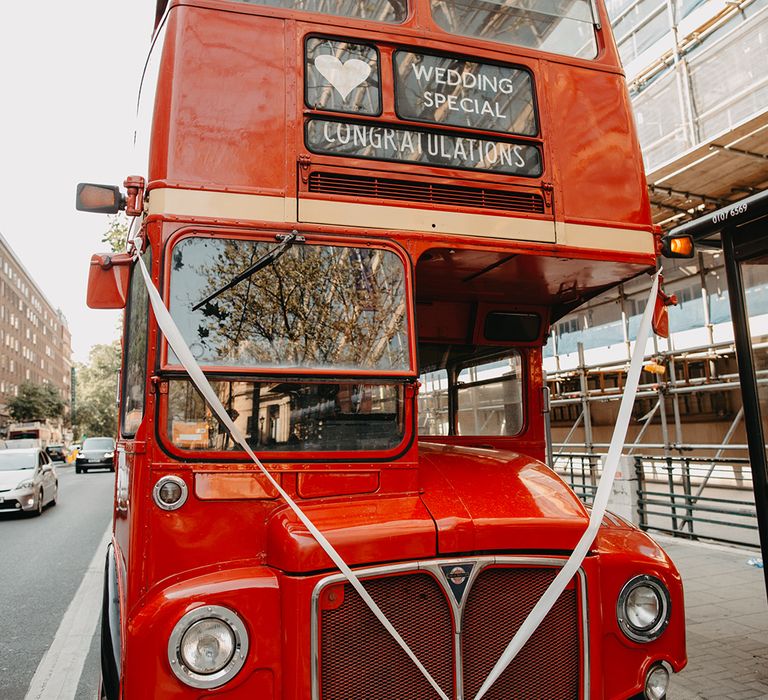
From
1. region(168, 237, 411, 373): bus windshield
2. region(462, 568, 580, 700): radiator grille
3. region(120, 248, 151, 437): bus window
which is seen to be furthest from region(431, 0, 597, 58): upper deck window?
region(462, 568, 580, 700): radiator grille

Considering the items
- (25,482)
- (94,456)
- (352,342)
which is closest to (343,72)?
(352,342)

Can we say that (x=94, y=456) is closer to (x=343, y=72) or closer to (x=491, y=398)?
(x=491, y=398)

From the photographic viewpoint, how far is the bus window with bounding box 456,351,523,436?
16.1ft

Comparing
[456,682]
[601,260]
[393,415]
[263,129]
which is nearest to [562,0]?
[601,260]

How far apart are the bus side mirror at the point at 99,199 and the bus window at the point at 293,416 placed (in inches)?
44.7

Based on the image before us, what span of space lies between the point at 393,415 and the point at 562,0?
2.99 meters

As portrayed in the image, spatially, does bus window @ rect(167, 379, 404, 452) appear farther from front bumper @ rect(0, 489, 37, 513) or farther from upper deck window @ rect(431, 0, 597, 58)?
front bumper @ rect(0, 489, 37, 513)

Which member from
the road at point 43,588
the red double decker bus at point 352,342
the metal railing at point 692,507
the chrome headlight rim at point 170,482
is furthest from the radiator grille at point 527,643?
the metal railing at point 692,507

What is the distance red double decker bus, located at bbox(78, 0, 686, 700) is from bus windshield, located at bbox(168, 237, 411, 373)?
0.03 feet

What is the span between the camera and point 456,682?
2475 mm

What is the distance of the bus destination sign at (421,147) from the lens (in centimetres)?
334

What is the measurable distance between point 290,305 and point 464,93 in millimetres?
1628

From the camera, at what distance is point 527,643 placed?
8.59 ft

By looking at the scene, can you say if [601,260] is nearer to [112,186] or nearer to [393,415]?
[393,415]
